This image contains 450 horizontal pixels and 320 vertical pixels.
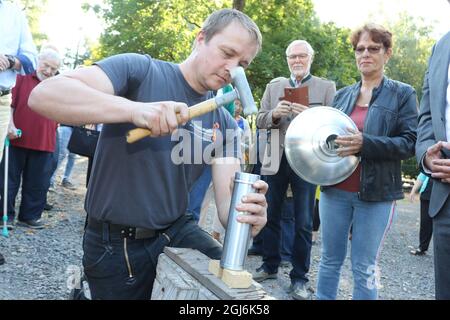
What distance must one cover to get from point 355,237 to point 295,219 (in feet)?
3.46

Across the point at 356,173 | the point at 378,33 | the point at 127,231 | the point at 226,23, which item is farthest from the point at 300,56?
the point at 127,231

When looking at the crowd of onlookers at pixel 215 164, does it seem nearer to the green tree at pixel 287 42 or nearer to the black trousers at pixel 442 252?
the black trousers at pixel 442 252

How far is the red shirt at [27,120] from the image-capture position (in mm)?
5312

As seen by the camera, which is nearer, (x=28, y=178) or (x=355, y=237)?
(x=355, y=237)

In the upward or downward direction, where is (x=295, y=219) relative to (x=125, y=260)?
downward

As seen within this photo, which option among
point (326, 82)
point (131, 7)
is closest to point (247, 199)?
point (326, 82)

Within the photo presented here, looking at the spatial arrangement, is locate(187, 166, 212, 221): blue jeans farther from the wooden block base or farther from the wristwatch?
the wooden block base

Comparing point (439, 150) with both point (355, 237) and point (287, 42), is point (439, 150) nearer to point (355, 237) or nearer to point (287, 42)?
point (355, 237)

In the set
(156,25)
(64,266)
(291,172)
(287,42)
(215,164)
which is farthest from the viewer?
(156,25)

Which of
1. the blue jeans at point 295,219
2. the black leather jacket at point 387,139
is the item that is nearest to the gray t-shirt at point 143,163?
the black leather jacket at point 387,139

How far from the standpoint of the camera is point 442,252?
2270 millimetres

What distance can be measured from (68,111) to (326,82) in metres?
3.13

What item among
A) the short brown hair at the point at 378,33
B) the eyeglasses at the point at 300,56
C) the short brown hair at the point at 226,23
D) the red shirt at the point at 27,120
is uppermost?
the short brown hair at the point at 378,33

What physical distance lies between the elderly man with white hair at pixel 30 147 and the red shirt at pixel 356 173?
3.57 meters
